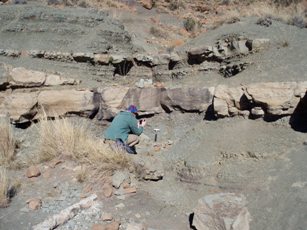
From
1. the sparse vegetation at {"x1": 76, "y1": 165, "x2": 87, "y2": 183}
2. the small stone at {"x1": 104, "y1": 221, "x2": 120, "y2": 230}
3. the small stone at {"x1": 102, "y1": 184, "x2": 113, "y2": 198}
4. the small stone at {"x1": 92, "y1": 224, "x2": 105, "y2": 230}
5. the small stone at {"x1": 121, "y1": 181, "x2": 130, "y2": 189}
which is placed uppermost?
the small stone at {"x1": 92, "y1": 224, "x2": 105, "y2": 230}

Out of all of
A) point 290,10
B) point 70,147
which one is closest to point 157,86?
point 70,147

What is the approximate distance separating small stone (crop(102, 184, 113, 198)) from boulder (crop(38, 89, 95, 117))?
2853 millimetres

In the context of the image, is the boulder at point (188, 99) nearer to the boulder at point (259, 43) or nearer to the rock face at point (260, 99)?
the rock face at point (260, 99)

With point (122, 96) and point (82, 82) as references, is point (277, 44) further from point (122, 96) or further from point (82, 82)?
point (82, 82)

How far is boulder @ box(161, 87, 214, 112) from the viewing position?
25.6 feet

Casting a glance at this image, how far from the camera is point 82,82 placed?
28.1 ft

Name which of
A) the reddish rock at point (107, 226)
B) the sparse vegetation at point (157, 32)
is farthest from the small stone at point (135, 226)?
the sparse vegetation at point (157, 32)

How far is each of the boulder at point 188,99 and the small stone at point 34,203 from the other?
3.97 m

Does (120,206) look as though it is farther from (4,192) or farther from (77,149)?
(4,192)

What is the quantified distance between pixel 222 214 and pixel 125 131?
301 cm

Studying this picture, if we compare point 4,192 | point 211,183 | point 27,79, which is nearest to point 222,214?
point 211,183

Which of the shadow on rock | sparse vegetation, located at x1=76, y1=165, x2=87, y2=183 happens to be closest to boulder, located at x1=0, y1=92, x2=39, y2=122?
sparse vegetation, located at x1=76, y1=165, x2=87, y2=183

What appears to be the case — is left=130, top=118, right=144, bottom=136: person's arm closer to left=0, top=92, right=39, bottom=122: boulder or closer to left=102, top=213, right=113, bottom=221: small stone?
left=0, top=92, right=39, bottom=122: boulder

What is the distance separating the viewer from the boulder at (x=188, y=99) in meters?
7.81
